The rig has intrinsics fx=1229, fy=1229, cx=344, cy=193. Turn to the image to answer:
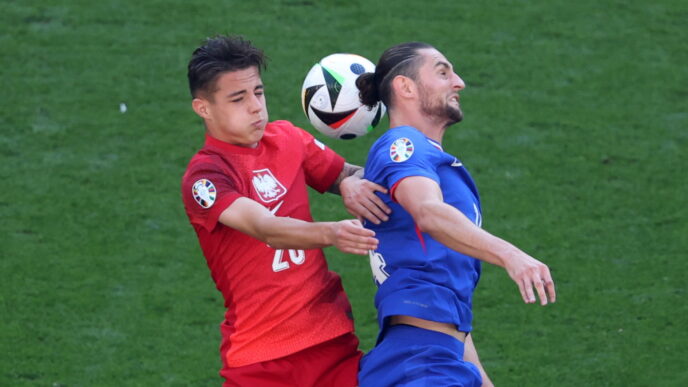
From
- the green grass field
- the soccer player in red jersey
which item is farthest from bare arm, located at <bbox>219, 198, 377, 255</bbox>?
the green grass field

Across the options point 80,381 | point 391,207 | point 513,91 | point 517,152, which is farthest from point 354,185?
point 513,91

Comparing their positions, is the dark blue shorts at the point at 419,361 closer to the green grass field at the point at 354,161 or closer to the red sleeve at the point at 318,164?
the red sleeve at the point at 318,164

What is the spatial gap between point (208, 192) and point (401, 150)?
2.47 feet

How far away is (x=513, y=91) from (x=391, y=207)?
216 inches

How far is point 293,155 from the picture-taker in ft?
16.6

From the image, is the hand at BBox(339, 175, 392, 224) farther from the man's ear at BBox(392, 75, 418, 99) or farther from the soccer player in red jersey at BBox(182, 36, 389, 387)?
the man's ear at BBox(392, 75, 418, 99)

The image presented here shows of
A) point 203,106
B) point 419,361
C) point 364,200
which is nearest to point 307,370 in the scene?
point 419,361

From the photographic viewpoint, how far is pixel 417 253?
461cm

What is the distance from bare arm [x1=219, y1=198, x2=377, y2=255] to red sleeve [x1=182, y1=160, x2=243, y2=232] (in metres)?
0.05

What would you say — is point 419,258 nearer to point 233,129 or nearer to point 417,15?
point 233,129

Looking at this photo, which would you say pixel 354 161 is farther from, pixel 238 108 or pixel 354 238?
pixel 354 238

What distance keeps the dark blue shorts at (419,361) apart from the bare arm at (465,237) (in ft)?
1.57

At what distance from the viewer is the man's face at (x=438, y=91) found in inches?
192

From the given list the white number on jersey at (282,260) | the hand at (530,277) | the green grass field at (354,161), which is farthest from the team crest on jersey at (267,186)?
the green grass field at (354,161)
